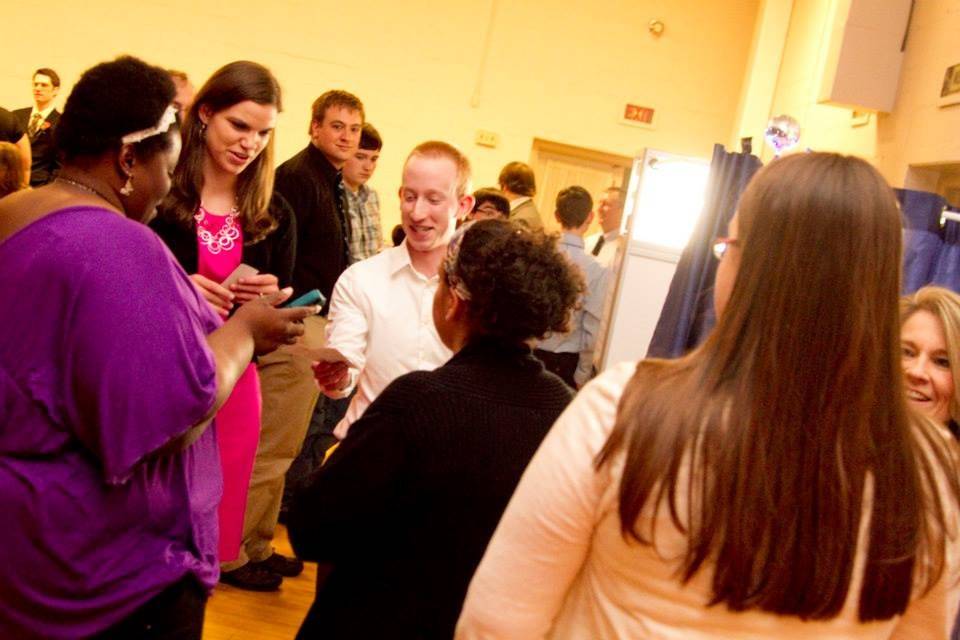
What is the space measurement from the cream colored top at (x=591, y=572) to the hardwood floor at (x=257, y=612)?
7.57 ft

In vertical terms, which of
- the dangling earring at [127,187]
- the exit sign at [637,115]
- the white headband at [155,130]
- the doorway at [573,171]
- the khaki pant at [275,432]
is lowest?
the khaki pant at [275,432]

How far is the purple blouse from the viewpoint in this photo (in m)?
1.52

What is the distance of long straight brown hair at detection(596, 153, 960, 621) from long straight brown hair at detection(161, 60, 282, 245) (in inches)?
80.5

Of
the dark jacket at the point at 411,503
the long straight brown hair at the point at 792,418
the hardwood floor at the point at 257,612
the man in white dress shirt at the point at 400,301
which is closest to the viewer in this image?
the long straight brown hair at the point at 792,418

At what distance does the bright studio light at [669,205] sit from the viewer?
4.95 m

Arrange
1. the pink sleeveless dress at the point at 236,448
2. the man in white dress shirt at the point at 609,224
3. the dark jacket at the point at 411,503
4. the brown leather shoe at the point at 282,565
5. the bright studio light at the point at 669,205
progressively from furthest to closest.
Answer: the man in white dress shirt at the point at 609,224
the bright studio light at the point at 669,205
the brown leather shoe at the point at 282,565
the pink sleeveless dress at the point at 236,448
the dark jacket at the point at 411,503

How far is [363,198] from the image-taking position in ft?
15.9

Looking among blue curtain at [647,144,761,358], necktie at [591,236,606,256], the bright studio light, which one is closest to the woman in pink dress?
blue curtain at [647,144,761,358]

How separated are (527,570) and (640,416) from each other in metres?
0.24

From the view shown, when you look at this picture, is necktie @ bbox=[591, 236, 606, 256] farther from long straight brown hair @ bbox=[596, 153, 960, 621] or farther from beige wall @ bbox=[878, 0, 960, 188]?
long straight brown hair @ bbox=[596, 153, 960, 621]

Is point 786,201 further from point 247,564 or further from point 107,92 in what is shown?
point 247,564

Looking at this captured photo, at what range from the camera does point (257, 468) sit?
3.76 metres

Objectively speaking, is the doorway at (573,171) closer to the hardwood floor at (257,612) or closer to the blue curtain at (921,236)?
the hardwood floor at (257,612)

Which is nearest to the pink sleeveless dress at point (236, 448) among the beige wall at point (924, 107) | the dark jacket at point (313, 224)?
the dark jacket at point (313, 224)
